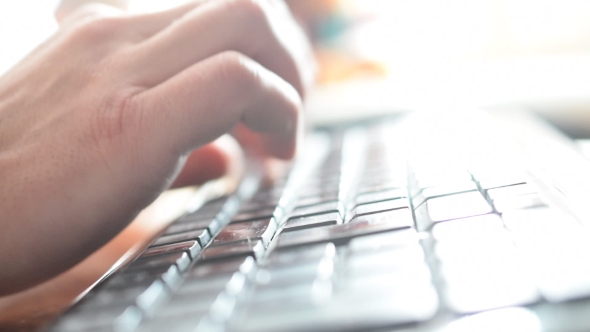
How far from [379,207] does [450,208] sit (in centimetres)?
6

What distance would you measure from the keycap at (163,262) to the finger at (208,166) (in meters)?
0.31

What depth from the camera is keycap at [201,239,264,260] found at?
34 centimetres

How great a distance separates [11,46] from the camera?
0.75 metres

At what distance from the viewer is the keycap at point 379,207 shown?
377 millimetres

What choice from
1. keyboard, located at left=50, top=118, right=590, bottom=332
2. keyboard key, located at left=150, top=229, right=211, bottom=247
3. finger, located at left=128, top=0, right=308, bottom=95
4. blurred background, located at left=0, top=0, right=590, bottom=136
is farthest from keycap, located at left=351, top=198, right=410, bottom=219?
blurred background, located at left=0, top=0, right=590, bottom=136

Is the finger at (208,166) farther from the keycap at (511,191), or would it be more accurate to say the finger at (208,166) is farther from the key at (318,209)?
the keycap at (511,191)

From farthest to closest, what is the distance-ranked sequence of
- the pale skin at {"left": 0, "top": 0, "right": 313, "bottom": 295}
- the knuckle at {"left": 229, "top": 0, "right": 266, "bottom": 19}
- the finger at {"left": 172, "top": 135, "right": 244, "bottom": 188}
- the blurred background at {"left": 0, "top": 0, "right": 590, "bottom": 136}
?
the blurred background at {"left": 0, "top": 0, "right": 590, "bottom": 136} → the finger at {"left": 172, "top": 135, "right": 244, "bottom": 188} → the knuckle at {"left": 229, "top": 0, "right": 266, "bottom": 19} → the pale skin at {"left": 0, "top": 0, "right": 313, "bottom": 295}

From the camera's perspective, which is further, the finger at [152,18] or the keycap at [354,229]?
the finger at [152,18]

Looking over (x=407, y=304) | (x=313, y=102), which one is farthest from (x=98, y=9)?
(x=313, y=102)

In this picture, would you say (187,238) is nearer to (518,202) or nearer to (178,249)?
(178,249)

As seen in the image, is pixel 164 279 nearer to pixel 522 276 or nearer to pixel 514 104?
pixel 522 276

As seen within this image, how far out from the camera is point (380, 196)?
416 millimetres

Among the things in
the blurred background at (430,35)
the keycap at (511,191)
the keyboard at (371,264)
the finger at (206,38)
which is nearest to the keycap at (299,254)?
the keyboard at (371,264)

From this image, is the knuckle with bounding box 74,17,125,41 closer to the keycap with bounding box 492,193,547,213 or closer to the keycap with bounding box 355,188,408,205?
Result: the keycap with bounding box 355,188,408,205
